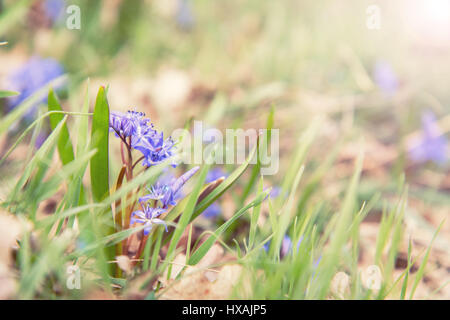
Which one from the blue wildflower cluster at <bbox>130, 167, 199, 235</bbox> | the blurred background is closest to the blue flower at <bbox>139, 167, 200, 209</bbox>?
the blue wildflower cluster at <bbox>130, 167, 199, 235</bbox>

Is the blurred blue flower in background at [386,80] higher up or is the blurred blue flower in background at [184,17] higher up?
the blurred blue flower in background at [184,17]

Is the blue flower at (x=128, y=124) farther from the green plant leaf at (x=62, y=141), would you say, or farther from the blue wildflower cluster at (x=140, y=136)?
the green plant leaf at (x=62, y=141)

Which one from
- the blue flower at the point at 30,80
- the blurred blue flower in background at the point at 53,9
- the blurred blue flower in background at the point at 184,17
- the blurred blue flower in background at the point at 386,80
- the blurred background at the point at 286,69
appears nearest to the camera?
the blue flower at the point at 30,80

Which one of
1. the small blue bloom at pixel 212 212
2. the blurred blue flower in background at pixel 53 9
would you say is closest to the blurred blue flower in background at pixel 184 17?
the blurred blue flower in background at pixel 53 9

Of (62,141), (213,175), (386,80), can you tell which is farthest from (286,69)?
(62,141)

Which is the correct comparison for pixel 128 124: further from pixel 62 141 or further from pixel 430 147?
pixel 430 147

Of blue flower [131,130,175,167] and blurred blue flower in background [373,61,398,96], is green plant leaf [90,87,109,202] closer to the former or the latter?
blue flower [131,130,175,167]
